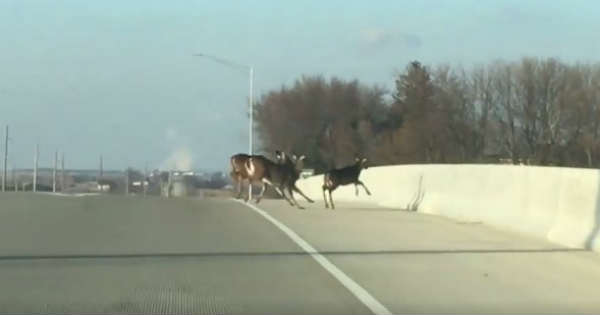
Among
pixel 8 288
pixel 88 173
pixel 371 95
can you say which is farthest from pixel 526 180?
pixel 371 95

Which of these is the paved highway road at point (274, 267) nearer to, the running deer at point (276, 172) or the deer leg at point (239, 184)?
the running deer at point (276, 172)

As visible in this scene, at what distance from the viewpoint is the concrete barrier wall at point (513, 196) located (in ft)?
52.3

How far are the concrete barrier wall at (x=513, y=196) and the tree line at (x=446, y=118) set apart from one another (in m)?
46.7

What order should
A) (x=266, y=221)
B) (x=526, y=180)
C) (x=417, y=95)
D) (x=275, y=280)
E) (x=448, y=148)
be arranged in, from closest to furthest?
(x=275, y=280) → (x=526, y=180) → (x=266, y=221) → (x=448, y=148) → (x=417, y=95)

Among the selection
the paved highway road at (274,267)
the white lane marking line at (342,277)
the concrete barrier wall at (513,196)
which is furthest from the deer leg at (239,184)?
the white lane marking line at (342,277)

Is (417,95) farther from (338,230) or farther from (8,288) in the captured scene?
(8,288)

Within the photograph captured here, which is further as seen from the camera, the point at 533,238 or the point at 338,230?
the point at 338,230

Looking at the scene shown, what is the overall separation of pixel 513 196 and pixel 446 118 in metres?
63.7

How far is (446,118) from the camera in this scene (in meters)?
82.4

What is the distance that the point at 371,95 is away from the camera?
96.2 metres

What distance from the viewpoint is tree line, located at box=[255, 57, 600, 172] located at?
247 feet

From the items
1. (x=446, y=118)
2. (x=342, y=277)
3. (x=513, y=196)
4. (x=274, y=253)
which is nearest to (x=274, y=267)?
(x=342, y=277)

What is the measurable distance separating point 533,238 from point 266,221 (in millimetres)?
5615

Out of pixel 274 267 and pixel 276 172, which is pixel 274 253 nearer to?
pixel 274 267
